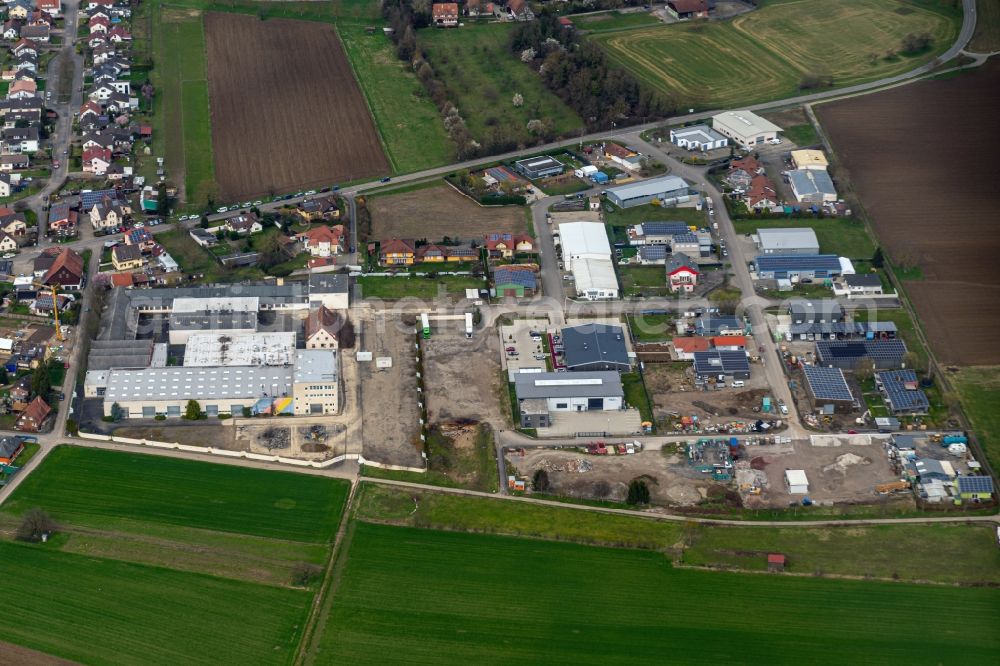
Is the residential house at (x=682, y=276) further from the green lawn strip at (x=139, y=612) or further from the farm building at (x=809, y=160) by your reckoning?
the green lawn strip at (x=139, y=612)

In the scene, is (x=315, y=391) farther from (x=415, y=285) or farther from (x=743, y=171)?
(x=743, y=171)

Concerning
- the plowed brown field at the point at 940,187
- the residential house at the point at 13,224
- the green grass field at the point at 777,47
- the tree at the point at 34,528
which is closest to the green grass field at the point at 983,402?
the plowed brown field at the point at 940,187

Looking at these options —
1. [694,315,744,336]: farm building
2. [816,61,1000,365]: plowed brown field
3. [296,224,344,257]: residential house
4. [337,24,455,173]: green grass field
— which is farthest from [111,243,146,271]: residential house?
[816,61,1000,365]: plowed brown field

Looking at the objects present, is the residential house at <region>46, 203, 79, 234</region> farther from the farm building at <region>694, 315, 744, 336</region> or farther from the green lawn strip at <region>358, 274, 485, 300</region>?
the farm building at <region>694, 315, 744, 336</region>

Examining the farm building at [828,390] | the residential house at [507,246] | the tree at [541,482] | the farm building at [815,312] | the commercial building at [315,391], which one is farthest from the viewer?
the residential house at [507,246]

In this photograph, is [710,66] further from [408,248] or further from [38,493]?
[38,493]

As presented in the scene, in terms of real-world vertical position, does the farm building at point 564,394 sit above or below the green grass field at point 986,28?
→ below
